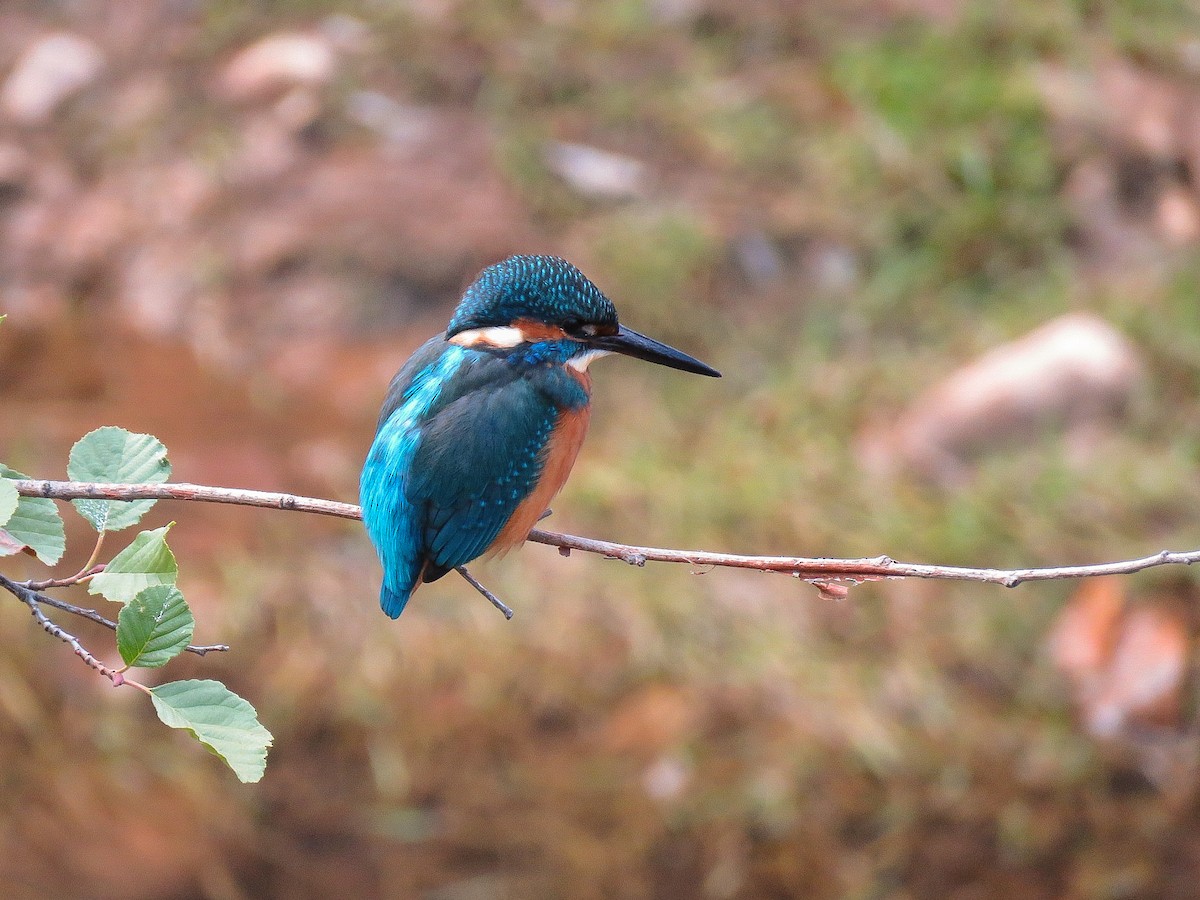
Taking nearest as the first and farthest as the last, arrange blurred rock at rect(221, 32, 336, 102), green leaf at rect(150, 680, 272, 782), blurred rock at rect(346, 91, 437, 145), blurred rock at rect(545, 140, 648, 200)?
green leaf at rect(150, 680, 272, 782) → blurred rock at rect(545, 140, 648, 200) → blurred rock at rect(346, 91, 437, 145) → blurred rock at rect(221, 32, 336, 102)

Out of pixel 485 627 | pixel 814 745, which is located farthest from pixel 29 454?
pixel 814 745

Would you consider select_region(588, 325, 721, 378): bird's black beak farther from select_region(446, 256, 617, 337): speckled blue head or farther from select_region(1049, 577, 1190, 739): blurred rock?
select_region(1049, 577, 1190, 739): blurred rock

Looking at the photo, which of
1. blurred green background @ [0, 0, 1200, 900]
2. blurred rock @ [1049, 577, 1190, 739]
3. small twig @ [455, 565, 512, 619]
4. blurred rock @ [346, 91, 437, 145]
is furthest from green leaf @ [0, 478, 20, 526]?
blurred rock @ [346, 91, 437, 145]

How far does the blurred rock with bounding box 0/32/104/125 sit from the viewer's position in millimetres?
4863

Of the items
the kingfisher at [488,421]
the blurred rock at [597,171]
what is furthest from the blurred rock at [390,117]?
the kingfisher at [488,421]

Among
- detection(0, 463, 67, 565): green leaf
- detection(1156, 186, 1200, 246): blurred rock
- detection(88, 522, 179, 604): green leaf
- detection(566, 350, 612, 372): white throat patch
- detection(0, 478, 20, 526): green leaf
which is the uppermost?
detection(0, 478, 20, 526): green leaf

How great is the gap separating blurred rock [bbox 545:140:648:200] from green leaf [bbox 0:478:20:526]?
364 centimetres

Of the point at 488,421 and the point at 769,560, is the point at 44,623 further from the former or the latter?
the point at 488,421

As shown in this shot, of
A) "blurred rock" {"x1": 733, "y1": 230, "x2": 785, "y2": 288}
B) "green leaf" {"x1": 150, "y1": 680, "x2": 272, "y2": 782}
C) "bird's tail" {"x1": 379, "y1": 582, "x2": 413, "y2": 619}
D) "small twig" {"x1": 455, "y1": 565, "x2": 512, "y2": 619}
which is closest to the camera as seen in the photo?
"green leaf" {"x1": 150, "y1": 680, "x2": 272, "y2": 782}

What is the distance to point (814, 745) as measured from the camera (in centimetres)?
330

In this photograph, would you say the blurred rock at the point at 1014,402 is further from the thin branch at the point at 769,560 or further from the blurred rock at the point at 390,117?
the thin branch at the point at 769,560

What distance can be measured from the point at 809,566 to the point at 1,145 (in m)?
4.19

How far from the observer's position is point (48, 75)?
4945mm

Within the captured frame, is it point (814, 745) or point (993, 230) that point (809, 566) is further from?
point (993, 230)
